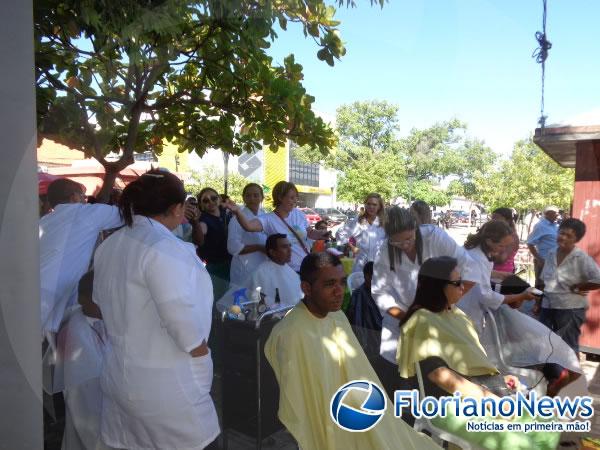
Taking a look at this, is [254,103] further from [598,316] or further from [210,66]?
[598,316]

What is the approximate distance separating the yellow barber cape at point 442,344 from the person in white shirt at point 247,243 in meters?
1.57

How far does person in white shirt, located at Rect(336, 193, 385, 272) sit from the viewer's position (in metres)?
3.25

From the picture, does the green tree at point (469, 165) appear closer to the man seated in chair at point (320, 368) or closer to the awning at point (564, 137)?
the man seated in chair at point (320, 368)

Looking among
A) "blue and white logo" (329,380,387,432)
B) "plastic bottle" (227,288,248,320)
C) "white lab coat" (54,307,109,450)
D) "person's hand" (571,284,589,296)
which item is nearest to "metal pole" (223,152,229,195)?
"plastic bottle" (227,288,248,320)

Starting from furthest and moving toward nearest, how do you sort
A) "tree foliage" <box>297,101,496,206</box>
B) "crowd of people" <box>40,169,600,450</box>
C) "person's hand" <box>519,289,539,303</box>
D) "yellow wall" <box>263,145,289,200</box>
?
1. "yellow wall" <box>263,145,289,200</box>
2. "person's hand" <box>519,289,539,303</box>
3. "tree foliage" <box>297,101,496,206</box>
4. "crowd of people" <box>40,169,600,450</box>

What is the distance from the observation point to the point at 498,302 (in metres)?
2.60

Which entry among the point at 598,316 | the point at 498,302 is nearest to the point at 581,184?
the point at 598,316

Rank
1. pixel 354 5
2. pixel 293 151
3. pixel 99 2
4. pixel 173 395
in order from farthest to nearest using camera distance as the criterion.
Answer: pixel 293 151, pixel 99 2, pixel 354 5, pixel 173 395

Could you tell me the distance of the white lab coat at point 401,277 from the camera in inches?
91.3

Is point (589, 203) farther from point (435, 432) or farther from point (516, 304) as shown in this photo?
point (435, 432)

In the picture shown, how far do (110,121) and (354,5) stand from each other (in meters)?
1.69

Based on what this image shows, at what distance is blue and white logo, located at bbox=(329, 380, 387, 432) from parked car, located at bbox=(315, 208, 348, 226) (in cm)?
229

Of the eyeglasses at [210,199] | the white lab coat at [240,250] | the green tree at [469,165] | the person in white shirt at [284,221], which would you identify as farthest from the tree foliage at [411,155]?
the eyeglasses at [210,199]

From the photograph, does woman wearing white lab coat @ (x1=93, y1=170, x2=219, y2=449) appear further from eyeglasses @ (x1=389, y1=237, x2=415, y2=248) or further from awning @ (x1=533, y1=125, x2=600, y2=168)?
awning @ (x1=533, y1=125, x2=600, y2=168)
